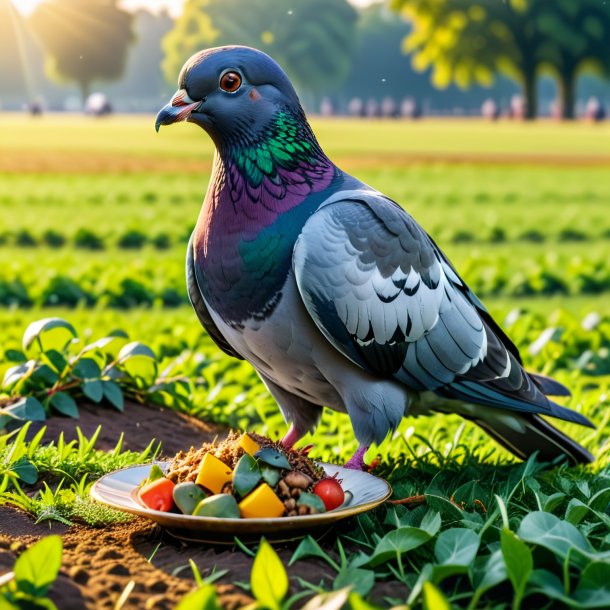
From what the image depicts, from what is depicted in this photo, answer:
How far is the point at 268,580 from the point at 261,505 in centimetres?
45

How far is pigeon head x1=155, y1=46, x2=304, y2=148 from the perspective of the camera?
3.07 m

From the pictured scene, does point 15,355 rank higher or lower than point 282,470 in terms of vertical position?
lower

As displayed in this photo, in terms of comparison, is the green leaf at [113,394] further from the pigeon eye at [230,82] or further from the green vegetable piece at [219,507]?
the pigeon eye at [230,82]

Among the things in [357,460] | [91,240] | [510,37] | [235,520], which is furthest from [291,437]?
[510,37]

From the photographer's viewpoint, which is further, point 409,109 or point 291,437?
point 409,109

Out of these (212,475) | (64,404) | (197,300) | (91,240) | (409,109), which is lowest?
(91,240)

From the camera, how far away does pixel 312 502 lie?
2.91 meters

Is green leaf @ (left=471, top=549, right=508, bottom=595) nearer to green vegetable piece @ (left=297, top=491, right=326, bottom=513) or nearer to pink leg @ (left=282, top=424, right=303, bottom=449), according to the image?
green vegetable piece @ (left=297, top=491, right=326, bottom=513)

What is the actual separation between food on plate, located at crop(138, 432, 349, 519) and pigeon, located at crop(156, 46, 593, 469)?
0.33m

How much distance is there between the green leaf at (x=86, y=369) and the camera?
14.5 feet

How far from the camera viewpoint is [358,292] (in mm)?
3146

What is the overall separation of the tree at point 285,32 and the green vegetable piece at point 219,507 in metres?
24.0

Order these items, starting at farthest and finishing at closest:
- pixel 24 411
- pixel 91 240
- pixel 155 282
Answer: pixel 91 240 → pixel 155 282 → pixel 24 411

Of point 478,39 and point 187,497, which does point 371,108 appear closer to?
point 478,39
